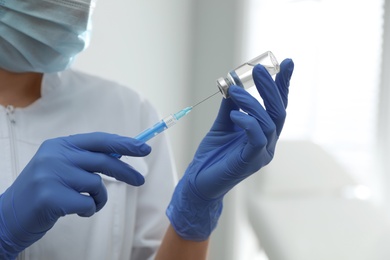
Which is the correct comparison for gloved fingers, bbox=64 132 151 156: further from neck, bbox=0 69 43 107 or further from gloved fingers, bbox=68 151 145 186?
neck, bbox=0 69 43 107

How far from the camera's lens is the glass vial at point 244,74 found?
2.90 ft

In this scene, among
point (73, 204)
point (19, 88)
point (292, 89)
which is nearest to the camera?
point (73, 204)

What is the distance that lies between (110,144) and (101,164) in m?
0.04

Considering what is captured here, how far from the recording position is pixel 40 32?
0.98 meters

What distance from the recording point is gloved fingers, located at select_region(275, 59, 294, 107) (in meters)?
0.88

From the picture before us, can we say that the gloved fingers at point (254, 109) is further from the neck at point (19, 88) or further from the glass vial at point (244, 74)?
the neck at point (19, 88)

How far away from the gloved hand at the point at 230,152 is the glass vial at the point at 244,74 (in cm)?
2

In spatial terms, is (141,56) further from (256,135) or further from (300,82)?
(256,135)

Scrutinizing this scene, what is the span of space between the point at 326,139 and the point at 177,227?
1416 mm

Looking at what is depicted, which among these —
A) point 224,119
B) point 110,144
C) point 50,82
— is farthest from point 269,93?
point 50,82

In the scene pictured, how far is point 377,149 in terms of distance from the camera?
7.30 feet

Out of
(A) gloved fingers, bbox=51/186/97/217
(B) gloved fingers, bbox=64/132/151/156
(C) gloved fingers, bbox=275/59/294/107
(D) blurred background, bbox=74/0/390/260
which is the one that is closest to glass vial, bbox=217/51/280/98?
(C) gloved fingers, bbox=275/59/294/107

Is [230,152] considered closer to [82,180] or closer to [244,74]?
[244,74]

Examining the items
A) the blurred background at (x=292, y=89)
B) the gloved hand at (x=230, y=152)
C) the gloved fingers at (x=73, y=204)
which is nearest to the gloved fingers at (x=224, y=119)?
the gloved hand at (x=230, y=152)
